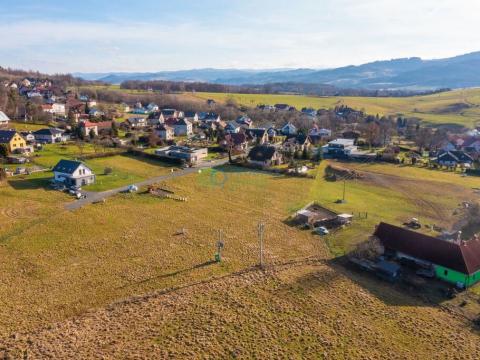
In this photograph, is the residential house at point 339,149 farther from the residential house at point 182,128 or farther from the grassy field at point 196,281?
the residential house at point 182,128

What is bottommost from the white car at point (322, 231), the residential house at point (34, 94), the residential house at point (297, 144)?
the white car at point (322, 231)

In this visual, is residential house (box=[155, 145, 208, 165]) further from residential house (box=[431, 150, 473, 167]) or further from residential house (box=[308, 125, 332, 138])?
residential house (box=[431, 150, 473, 167])

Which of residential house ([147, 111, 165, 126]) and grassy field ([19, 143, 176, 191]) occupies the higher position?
residential house ([147, 111, 165, 126])

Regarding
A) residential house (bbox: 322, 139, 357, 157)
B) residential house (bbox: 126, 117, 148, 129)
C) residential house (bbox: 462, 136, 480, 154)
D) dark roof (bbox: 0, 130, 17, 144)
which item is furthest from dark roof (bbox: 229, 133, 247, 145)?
residential house (bbox: 462, 136, 480, 154)

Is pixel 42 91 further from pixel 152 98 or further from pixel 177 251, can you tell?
pixel 177 251

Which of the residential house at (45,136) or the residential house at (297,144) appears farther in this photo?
the residential house at (297,144)

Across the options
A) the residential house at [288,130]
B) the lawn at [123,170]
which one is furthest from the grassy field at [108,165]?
the residential house at [288,130]

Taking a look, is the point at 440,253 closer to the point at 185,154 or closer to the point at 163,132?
the point at 185,154
